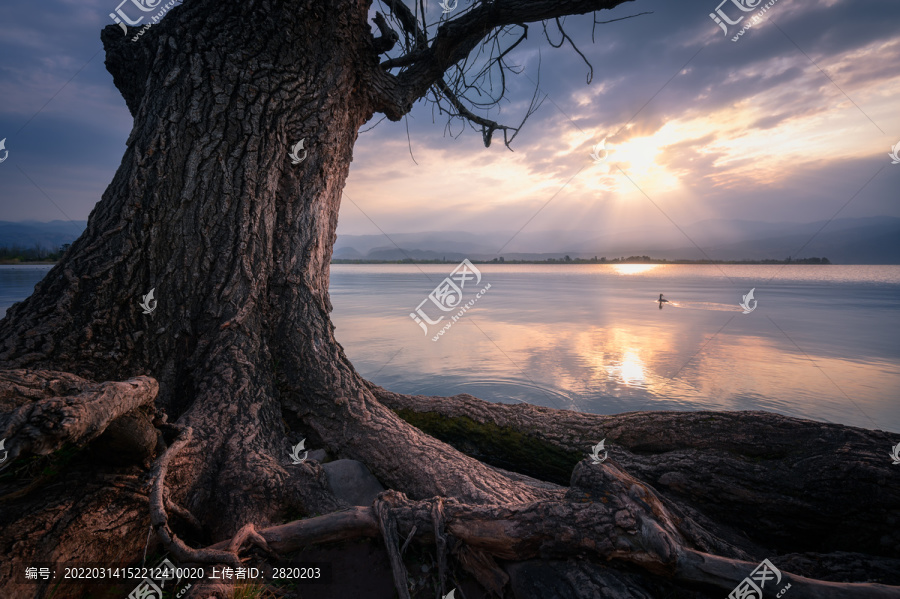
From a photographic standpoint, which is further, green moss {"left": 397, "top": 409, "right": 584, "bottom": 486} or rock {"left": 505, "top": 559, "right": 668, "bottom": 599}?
green moss {"left": 397, "top": 409, "right": 584, "bottom": 486}

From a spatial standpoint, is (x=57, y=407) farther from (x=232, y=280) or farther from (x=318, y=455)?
(x=318, y=455)

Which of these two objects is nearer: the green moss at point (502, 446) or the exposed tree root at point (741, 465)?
the exposed tree root at point (741, 465)

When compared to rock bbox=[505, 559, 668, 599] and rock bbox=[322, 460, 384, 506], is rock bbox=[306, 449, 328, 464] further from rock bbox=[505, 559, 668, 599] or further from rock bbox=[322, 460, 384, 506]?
rock bbox=[505, 559, 668, 599]

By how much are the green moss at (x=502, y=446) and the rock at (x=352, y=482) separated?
3.88 ft

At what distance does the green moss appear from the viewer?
3.61 metres

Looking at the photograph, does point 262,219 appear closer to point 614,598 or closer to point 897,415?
point 614,598

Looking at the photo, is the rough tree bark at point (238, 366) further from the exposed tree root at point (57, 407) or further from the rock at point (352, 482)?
the rock at point (352, 482)

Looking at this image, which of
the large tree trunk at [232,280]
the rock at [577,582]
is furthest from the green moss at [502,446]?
the rock at [577,582]

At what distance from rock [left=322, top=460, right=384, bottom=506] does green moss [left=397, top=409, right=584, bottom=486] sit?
118 centimetres

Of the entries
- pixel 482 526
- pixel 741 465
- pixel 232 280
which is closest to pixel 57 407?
pixel 232 280

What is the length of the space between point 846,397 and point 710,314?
7.86 m

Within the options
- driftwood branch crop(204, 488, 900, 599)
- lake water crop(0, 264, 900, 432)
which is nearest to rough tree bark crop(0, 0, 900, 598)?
driftwood branch crop(204, 488, 900, 599)

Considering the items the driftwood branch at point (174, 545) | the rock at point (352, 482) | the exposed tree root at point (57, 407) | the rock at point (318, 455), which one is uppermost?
the exposed tree root at point (57, 407)

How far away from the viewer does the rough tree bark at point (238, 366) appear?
1740 mm
